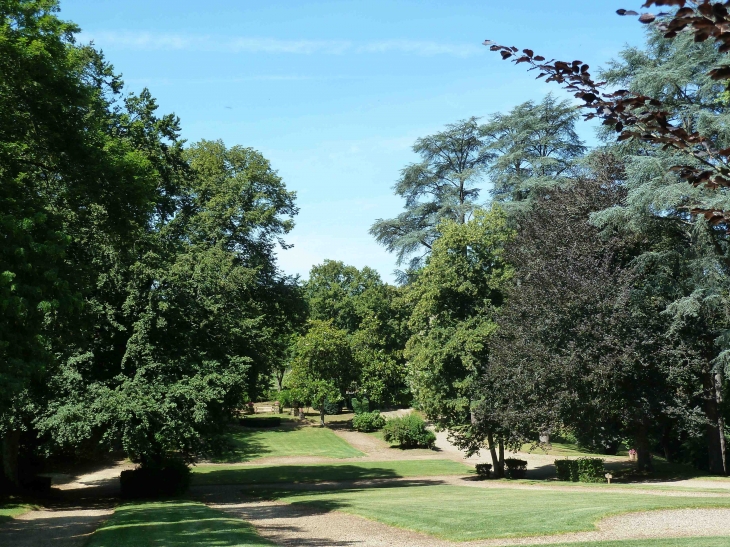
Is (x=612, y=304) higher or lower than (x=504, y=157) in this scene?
lower

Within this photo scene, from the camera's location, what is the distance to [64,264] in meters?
16.3

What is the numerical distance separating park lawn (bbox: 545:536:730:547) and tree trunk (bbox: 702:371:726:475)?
54.7 ft

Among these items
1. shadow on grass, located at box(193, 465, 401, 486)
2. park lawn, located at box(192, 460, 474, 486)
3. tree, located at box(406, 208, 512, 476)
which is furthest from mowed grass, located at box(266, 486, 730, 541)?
park lawn, located at box(192, 460, 474, 486)

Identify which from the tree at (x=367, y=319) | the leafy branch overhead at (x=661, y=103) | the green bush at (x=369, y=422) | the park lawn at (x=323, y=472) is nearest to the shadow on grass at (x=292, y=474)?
the park lawn at (x=323, y=472)

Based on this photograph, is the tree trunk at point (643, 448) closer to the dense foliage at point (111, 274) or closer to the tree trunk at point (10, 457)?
the dense foliage at point (111, 274)

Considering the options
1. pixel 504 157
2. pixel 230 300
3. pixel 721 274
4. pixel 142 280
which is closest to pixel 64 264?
pixel 142 280

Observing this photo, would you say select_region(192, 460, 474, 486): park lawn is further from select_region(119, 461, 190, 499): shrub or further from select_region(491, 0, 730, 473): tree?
select_region(491, 0, 730, 473): tree

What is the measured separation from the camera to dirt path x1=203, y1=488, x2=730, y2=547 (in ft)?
40.5

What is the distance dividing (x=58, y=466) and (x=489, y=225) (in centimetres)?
2427

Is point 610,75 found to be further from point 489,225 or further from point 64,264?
point 64,264

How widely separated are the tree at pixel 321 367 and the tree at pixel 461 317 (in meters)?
22.6

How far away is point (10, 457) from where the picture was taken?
2386 centimetres

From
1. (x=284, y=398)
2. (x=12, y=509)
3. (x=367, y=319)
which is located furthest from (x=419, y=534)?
(x=284, y=398)

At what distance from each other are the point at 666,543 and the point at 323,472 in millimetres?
24017
